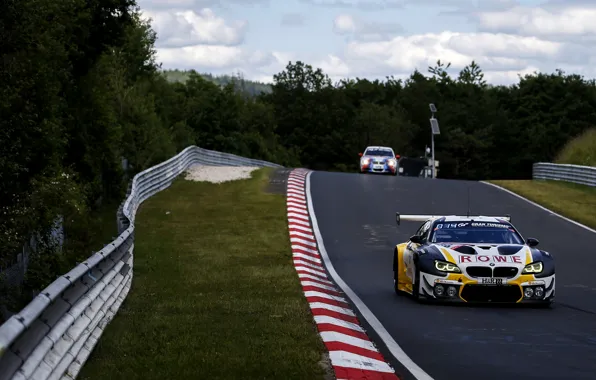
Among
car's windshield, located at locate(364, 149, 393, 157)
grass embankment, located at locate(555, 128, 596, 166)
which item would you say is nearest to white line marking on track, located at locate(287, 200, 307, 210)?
car's windshield, located at locate(364, 149, 393, 157)

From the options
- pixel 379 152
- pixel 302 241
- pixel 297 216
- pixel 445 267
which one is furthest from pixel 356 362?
pixel 379 152

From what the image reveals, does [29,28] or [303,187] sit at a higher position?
[29,28]

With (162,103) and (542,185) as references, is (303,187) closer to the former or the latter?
(542,185)

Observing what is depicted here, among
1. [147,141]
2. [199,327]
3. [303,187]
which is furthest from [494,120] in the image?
[199,327]

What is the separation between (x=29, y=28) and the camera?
20.5m

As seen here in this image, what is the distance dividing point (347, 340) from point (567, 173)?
3464 cm

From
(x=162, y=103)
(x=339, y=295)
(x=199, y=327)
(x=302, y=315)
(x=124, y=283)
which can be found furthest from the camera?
(x=162, y=103)

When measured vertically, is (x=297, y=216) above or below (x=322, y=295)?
below

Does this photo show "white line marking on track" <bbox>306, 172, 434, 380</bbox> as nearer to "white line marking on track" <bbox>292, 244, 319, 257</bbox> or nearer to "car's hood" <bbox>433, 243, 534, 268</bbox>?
"white line marking on track" <bbox>292, 244, 319, 257</bbox>

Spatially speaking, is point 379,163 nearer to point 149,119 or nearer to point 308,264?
point 149,119

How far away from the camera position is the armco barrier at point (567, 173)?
1604 inches

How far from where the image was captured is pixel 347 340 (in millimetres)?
10766

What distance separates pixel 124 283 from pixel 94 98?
67.5 ft

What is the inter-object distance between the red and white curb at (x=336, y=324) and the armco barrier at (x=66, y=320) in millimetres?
2213
